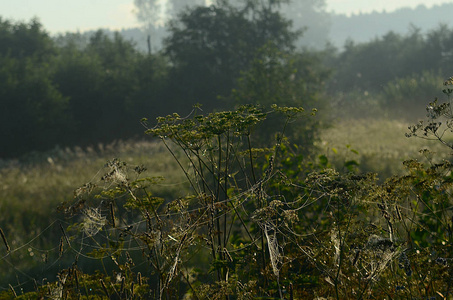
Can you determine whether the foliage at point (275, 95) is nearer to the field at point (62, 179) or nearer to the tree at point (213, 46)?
the field at point (62, 179)

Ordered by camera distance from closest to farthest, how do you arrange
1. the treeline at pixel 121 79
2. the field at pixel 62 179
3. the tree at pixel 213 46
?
the field at pixel 62 179 → the treeline at pixel 121 79 → the tree at pixel 213 46

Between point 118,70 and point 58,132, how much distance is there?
5.95 m

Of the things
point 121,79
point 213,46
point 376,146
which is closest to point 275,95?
point 376,146

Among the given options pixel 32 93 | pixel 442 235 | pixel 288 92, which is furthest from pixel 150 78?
pixel 442 235

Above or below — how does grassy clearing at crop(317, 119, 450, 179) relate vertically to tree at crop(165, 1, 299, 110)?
below

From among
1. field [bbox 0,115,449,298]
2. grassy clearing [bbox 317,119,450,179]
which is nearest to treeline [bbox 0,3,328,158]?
field [bbox 0,115,449,298]

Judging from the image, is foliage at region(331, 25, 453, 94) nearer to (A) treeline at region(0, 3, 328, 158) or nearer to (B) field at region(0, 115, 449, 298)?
(A) treeline at region(0, 3, 328, 158)

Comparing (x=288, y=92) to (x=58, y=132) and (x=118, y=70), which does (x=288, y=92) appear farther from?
(x=118, y=70)

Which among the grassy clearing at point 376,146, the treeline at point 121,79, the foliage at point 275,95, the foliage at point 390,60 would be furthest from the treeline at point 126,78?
the foliage at point 390,60

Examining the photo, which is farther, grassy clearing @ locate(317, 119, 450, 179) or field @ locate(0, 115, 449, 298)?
grassy clearing @ locate(317, 119, 450, 179)

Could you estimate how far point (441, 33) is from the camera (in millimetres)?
Result: 44875

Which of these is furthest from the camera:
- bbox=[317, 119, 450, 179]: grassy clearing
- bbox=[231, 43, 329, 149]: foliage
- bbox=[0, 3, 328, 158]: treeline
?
bbox=[0, 3, 328, 158]: treeline

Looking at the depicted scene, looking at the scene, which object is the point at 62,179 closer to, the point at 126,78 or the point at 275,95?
the point at 275,95

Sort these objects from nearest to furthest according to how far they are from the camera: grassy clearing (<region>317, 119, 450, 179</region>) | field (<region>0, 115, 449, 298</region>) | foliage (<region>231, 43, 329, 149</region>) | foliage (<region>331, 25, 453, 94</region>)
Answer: field (<region>0, 115, 449, 298</region>)
foliage (<region>231, 43, 329, 149</region>)
grassy clearing (<region>317, 119, 450, 179</region>)
foliage (<region>331, 25, 453, 94</region>)
